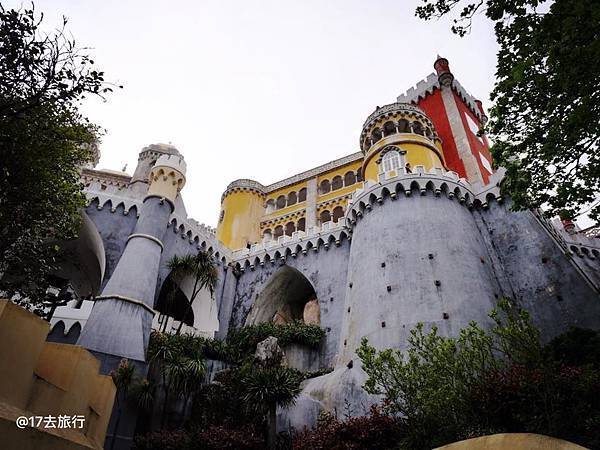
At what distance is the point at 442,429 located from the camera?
10.6m

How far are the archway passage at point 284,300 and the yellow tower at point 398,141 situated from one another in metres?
8.30

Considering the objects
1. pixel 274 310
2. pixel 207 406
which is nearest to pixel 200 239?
pixel 274 310

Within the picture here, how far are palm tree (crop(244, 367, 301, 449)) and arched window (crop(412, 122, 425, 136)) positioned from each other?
60.4 ft

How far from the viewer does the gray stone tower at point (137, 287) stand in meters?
16.8

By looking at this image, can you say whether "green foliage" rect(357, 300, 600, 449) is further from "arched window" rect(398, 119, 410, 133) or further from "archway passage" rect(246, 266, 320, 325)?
"arched window" rect(398, 119, 410, 133)

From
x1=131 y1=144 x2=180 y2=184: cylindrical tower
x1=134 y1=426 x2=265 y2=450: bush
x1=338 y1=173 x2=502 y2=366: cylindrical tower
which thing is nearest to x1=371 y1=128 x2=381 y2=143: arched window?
x1=338 y1=173 x2=502 y2=366: cylindrical tower

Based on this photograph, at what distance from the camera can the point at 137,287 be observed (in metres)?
19.0

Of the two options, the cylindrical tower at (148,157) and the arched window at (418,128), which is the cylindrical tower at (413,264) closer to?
the arched window at (418,128)

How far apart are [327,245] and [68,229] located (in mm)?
15935

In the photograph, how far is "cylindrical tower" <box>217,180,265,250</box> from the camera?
37531 mm

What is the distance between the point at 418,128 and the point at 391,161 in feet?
12.3

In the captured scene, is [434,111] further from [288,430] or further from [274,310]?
[288,430]

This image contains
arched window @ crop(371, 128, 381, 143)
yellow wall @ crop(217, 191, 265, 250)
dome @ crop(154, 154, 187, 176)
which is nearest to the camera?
dome @ crop(154, 154, 187, 176)

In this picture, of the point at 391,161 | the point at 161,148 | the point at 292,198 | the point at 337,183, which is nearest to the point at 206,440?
the point at 391,161
